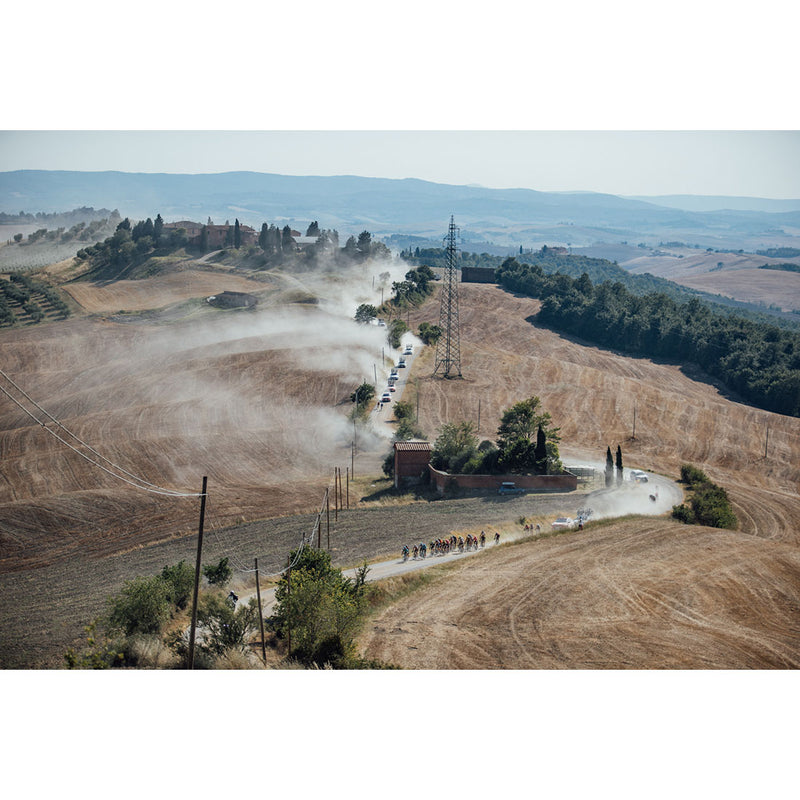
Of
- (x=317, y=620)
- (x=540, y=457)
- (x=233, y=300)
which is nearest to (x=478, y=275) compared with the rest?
(x=233, y=300)

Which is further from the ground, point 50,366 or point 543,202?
point 543,202

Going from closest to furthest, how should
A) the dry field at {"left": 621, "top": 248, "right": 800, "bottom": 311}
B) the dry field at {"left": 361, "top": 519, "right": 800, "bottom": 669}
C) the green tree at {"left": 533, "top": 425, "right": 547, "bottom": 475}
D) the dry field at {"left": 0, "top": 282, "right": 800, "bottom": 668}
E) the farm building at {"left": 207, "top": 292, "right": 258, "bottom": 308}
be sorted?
the dry field at {"left": 361, "top": 519, "right": 800, "bottom": 669}, the dry field at {"left": 0, "top": 282, "right": 800, "bottom": 668}, the green tree at {"left": 533, "top": 425, "right": 547, "bottom": 475}, the farm building at {"left": 207, "top": 292, "right": 258, "bottom": 308}, the dry field at {"left": 621, "top": 248, "right": 800, "bottom": 311}

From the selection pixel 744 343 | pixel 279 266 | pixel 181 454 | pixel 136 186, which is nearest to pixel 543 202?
pixel 136 186

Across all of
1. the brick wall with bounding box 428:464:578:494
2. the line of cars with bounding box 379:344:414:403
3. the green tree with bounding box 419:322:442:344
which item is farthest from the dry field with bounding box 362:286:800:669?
the green tree with bounding box 419:322:442:344

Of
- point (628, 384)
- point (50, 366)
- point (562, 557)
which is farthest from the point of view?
point (50, 366)

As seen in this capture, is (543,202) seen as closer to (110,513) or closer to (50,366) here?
(50,366)

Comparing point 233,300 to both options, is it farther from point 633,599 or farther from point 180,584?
point 633,599

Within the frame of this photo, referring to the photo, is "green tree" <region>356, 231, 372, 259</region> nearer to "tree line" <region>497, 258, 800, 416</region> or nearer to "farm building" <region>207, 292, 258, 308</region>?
"tree line" <region>497, 258, 800, 416</region>
